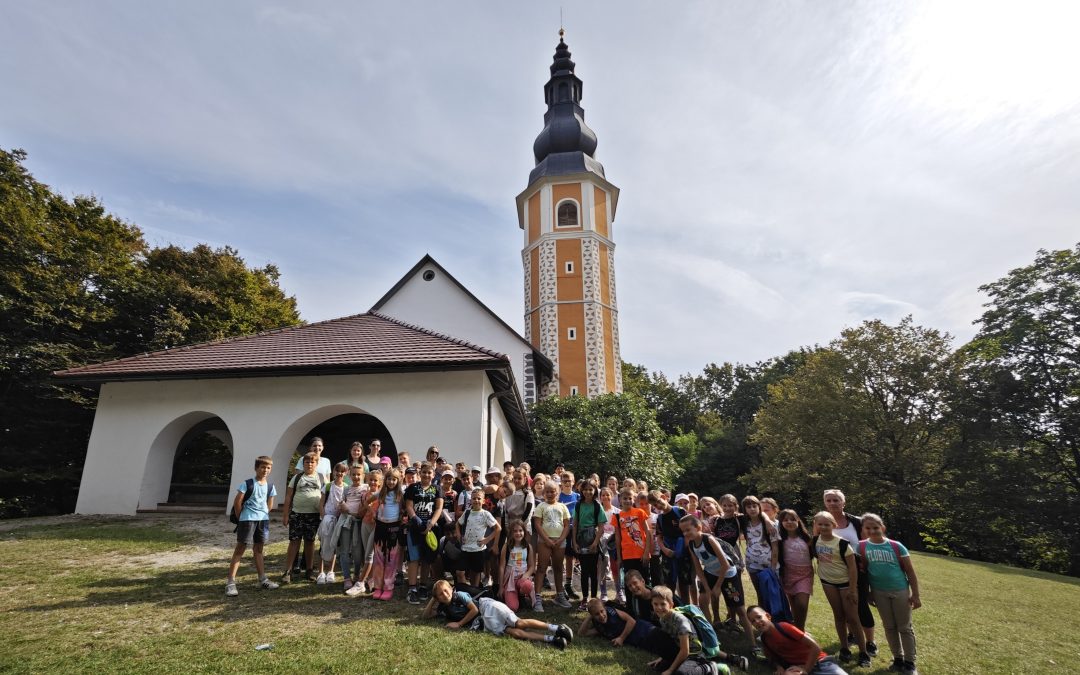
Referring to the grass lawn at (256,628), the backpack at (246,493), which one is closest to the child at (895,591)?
the grass lawn at (256,628)

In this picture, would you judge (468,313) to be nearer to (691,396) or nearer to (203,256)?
(203,256)

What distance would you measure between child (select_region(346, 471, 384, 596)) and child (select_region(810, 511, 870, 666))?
4.52 meters

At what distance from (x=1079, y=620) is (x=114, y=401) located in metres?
17.6

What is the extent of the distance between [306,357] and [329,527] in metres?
5.63

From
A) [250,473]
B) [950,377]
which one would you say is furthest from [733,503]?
[950,377]

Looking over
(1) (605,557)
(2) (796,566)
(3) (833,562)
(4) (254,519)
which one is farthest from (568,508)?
(4) (254,519)

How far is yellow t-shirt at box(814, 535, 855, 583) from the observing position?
4309mm

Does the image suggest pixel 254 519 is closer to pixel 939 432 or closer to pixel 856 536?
pixel 856 536

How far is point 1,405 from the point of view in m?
13.5

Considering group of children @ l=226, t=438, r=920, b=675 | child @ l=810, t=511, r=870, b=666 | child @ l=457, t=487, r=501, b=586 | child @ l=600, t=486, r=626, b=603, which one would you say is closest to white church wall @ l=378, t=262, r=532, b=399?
group of children @ l=226, t=438, r=920, b=675

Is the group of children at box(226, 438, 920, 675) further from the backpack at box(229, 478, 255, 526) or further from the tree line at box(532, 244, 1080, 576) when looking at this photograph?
the tree line at box(532, 244, 1080, 576)

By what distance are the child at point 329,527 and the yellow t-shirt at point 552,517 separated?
232cm

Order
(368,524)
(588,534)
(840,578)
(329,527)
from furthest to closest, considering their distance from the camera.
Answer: (329,527) < (368,524) < (588,534) < (840,578)

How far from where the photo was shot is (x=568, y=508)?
586 centimetres
